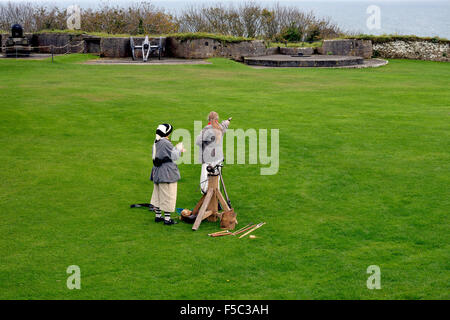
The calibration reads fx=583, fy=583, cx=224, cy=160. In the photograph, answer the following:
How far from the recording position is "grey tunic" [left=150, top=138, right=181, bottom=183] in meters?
10.2

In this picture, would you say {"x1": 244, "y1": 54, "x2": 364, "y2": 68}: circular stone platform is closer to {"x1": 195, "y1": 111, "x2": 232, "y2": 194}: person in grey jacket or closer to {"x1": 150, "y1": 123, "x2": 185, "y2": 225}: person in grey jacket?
{"x1": 195, "y1": 111, "x2": 232, "y2": 194}: person in grey jacket

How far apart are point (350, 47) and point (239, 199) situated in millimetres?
30045

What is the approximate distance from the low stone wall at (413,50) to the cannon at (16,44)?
2333cm

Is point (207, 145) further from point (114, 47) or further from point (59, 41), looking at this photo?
point (59, 41)

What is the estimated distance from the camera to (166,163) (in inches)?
407

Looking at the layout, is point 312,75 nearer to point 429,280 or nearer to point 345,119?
point 345,119

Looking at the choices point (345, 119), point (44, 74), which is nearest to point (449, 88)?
point (345, 119)

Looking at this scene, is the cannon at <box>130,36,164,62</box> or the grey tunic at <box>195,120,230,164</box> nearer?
the grey tunic at <box>195,120,230,164</box>

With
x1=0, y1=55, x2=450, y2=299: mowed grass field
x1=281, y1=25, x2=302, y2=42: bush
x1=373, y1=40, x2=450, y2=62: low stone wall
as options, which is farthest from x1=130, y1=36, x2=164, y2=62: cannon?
x1=373, y1=40, x2=450, y2=62: low stone wall

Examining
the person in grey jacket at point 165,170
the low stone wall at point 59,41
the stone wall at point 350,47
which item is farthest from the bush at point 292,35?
the person in grey jacket at point 165,170

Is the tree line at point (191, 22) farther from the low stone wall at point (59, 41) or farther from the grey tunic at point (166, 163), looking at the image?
the grey tunic at point (166, 163)

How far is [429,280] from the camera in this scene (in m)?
8.27

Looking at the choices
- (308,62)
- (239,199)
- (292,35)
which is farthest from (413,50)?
(239,199)
